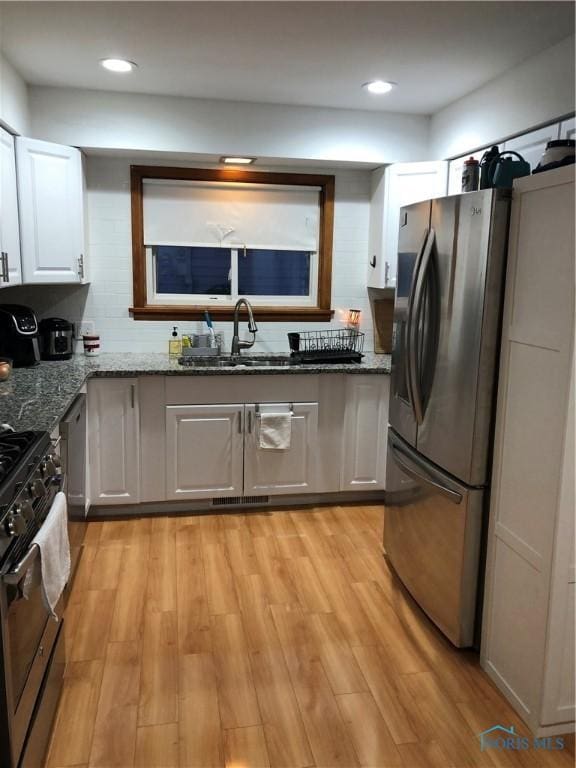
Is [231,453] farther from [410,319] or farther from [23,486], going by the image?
[23,486]

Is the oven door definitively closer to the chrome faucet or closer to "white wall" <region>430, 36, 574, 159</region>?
the chrome faucet

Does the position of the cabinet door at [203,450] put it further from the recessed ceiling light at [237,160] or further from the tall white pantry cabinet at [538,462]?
the tall white pantry cabinet at [538,462]

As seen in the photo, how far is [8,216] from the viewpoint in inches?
122

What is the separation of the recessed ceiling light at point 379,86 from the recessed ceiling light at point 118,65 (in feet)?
3.98

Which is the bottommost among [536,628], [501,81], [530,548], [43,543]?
[536,628]

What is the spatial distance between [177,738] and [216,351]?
2445 millimetres

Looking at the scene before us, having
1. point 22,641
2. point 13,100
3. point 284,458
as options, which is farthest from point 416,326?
point 13,100

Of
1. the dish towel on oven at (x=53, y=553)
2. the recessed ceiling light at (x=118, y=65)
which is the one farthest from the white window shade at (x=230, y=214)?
the dish towel on oven at (x=53, y=553)

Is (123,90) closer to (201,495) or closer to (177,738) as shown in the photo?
(201,495)

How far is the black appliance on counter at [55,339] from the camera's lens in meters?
3.69

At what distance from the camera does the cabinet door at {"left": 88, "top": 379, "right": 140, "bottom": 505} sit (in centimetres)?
347

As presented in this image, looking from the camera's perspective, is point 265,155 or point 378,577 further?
point 265,155

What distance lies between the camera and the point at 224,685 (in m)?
2.20

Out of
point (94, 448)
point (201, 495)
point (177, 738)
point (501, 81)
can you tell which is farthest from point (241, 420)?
point (501, 81)
